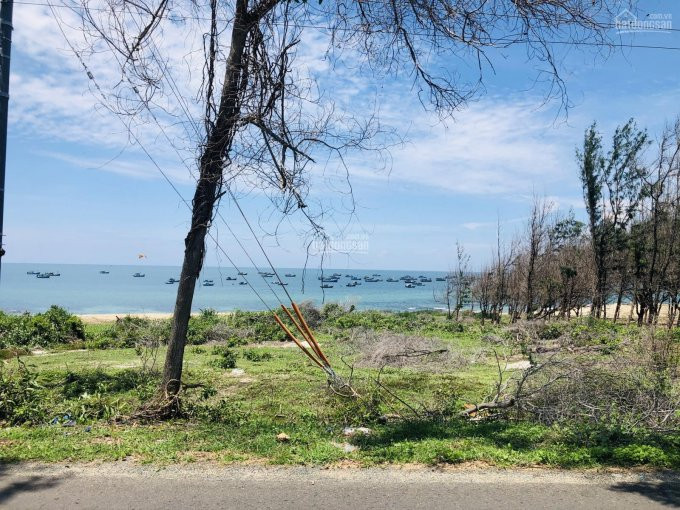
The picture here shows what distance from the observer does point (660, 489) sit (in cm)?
462

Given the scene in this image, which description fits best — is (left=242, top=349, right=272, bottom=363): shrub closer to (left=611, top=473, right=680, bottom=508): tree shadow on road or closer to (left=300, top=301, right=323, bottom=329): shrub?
(left=300, top=301, right=323, bottom=329): shrub

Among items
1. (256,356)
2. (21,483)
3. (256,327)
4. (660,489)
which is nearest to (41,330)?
(256,327)

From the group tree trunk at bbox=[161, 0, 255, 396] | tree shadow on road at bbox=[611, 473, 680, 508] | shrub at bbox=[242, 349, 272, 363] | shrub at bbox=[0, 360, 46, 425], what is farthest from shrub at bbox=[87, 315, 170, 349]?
tree shadow on road at bbox=[611, 473, 680, 508]

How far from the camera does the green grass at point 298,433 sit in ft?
17.5

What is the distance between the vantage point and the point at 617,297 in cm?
3609

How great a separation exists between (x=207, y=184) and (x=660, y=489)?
623 cm

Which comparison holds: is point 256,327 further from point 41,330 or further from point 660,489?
point 660,489

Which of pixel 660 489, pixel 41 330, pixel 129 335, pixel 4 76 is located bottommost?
pixel 129 335

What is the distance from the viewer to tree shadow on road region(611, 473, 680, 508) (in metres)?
4.41

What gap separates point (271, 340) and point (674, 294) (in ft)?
71.4

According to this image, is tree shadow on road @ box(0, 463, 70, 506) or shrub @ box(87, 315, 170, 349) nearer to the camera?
tree shadow on road @ box(0, 463, 70, 506)

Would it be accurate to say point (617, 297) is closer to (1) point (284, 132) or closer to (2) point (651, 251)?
(2) point (651, 251)

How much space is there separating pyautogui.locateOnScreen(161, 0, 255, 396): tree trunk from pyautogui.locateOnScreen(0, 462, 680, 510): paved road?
2452 mm

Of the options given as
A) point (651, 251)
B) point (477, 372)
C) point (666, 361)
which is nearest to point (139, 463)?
point (666, 361)
